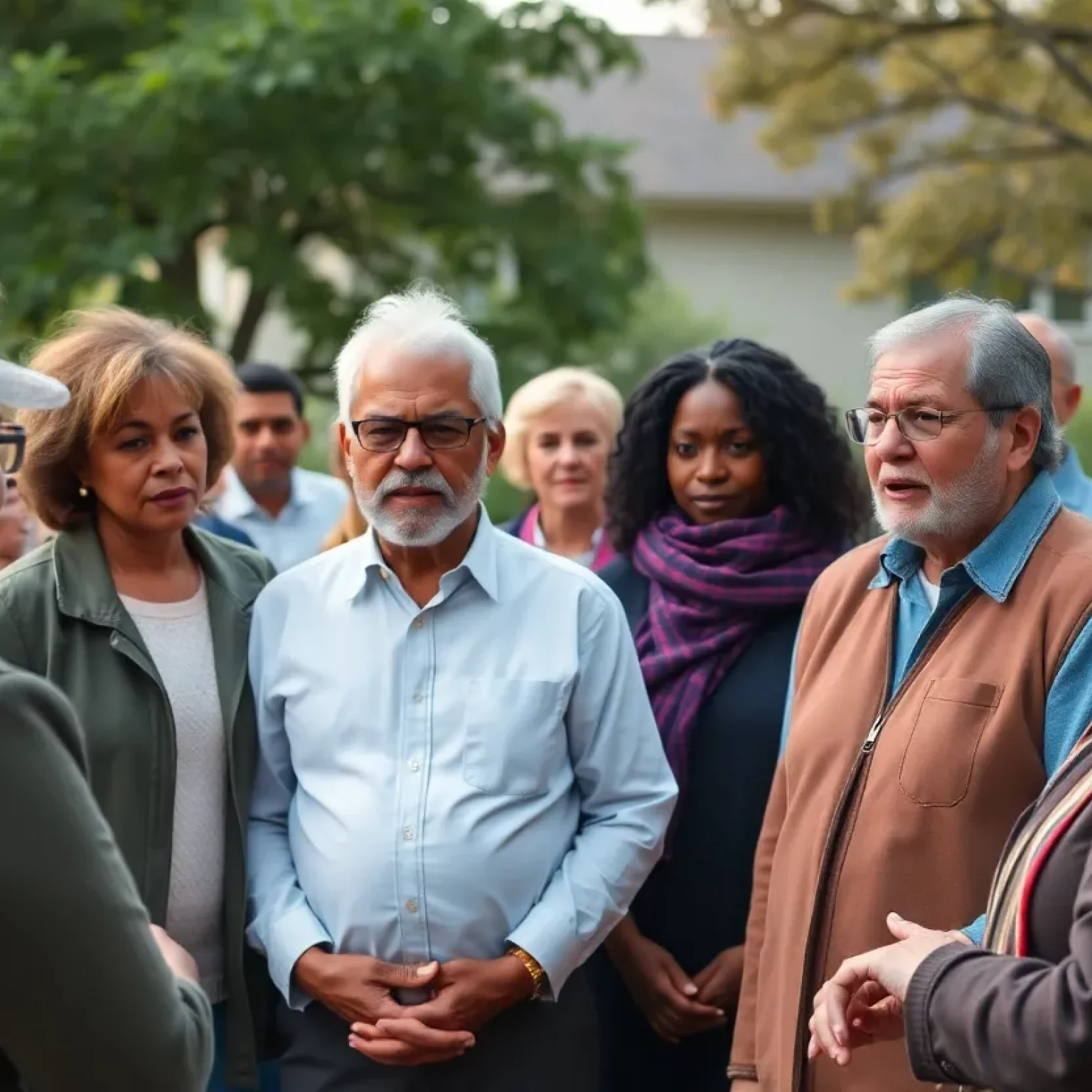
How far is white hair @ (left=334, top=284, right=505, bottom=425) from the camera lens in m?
3.91

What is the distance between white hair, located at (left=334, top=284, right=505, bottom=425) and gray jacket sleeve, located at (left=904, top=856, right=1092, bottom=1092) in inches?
69.2

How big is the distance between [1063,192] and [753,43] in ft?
11.4

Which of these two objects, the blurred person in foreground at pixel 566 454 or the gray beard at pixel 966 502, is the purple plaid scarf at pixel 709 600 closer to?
the gray beard at pixel 966 502

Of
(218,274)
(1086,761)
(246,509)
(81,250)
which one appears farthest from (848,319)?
(1086,761)

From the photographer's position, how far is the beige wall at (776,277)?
28406 mm

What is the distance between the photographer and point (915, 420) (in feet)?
12.0

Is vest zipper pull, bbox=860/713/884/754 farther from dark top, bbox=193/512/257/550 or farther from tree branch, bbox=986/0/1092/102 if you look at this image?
tree branch, bbox=986/0/1092/102

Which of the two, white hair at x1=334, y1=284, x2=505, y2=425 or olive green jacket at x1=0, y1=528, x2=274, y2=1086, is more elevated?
white hair at x1=334, y1=284, x2=505, y2=425

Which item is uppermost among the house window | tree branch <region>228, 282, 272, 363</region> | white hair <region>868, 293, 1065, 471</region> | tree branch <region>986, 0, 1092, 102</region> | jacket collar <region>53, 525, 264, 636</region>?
tree branch <region>986, 0, 1092, 102</region>

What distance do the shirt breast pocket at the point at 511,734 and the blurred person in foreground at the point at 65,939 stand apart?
1518 mm

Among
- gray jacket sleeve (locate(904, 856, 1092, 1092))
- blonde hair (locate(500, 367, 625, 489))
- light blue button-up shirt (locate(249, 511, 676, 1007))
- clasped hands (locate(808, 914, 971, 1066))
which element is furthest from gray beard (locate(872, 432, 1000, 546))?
blonde hair (locate(500, 367, 625, 489))

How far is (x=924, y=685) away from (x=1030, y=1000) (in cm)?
105

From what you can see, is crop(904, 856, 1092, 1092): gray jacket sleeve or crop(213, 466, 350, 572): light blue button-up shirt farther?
crop(213, 466, 350, 572): light blue button-up shirt

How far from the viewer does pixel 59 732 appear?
220 cm
